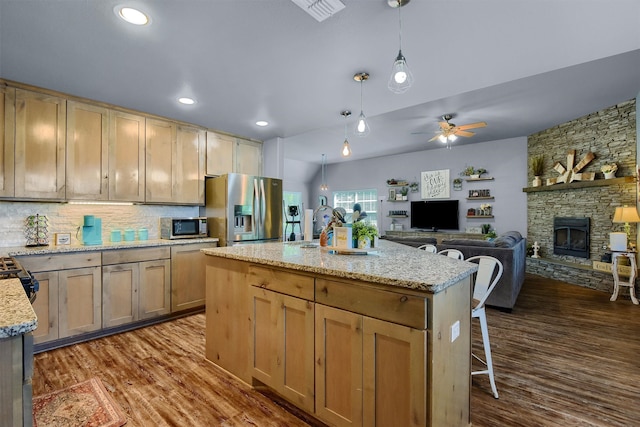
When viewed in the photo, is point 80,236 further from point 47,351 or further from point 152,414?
point 152,414

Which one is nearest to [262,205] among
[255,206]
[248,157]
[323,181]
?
[255,206]

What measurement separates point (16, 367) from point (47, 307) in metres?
2.48

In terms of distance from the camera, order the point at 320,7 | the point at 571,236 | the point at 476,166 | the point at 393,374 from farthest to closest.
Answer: the point at 476,166 < the point at 571,236 < the point at 320,7 < the point at 393,374

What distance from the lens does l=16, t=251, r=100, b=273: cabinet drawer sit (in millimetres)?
2668

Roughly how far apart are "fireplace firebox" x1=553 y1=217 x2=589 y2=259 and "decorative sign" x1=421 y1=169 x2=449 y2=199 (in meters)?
2.29

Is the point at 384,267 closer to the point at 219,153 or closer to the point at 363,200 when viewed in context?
the point at 219,153

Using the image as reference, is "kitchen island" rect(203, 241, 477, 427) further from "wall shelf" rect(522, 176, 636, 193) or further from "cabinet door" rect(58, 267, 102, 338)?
"wall shelf" rect(522, 176, 636, 193)

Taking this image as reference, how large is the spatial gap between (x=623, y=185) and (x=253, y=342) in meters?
5.97

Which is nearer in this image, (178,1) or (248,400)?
(178,1)

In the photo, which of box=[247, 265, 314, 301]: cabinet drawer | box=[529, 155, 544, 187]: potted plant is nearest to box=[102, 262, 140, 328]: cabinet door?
box=[247, 265, 314, 301]: cabinet drawer

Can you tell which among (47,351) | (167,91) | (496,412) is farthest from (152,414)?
(167,91)

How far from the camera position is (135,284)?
330 cm

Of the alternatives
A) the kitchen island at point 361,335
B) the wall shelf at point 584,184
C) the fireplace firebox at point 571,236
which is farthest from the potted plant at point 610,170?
the kitchen island at point 361,335

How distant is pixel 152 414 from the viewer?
1890 mm
